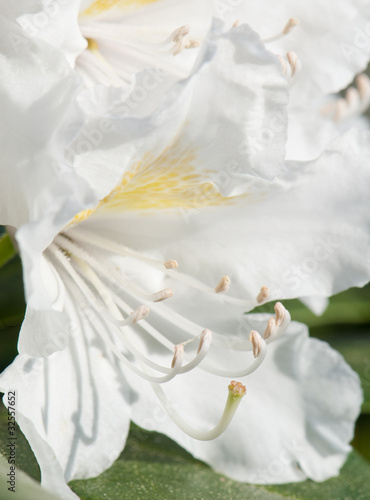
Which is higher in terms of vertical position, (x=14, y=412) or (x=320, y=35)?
(x=320, y=35)

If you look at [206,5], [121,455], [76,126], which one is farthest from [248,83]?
[121,455]

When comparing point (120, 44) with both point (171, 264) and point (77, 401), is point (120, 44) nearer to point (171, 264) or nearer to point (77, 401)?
point (171, 264)

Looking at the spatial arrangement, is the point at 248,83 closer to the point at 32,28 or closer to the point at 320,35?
the point at 32,28

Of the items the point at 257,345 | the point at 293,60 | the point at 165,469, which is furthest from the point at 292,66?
the point at 165,469

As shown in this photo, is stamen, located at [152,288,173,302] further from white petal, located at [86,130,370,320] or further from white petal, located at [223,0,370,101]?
white petal, located at [223,0,370,101]

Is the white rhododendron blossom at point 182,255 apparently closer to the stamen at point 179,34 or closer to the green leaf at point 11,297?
the stamen at point 179,34

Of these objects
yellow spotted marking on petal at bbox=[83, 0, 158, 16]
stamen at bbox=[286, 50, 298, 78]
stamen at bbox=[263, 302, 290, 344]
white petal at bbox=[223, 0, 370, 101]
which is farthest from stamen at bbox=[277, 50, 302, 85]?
stamen at bbox=[263, 302, 290, 344]
